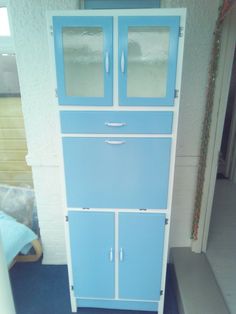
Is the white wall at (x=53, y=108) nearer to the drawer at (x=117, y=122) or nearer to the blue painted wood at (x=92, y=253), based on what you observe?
the drawer at (x=117, y=122)

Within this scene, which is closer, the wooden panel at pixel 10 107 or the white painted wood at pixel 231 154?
the wooden panel at pixel 10 107

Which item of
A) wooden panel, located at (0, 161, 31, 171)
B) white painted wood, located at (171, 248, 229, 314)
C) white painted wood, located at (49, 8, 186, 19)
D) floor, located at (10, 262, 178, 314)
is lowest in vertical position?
floor, located at (10, 262, 178, 314)

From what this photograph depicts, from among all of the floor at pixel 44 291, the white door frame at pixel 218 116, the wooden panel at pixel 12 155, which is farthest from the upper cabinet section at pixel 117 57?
the floor at pixel 44 291

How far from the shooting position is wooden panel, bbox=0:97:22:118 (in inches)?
83.5

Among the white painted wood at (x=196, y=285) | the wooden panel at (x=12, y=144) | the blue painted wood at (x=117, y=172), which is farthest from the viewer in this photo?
the wooden panel at (x=12, y=144)

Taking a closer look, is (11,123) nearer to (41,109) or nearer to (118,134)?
Answer: (41,109)

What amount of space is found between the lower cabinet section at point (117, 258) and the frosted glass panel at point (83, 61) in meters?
0.77

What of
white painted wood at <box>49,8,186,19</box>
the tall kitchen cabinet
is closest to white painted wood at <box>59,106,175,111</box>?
the tall kitchen cabinet

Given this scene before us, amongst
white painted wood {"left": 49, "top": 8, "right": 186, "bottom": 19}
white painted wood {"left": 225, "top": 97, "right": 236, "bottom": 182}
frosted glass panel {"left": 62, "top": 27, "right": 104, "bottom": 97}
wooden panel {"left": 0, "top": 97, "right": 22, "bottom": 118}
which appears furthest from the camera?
white painted wood {"left": 225, "top": 97, "right": 236, "bottom": 182}

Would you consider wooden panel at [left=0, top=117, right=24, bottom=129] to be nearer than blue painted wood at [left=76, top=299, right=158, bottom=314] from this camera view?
No

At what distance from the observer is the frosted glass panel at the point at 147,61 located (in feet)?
4.07

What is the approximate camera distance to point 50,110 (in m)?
1.81

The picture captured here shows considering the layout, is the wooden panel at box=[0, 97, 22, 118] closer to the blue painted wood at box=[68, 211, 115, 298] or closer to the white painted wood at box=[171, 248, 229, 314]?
the blue painted wood at box=[68, 211, 115, 298]

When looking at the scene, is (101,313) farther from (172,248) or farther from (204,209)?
(204,209)
